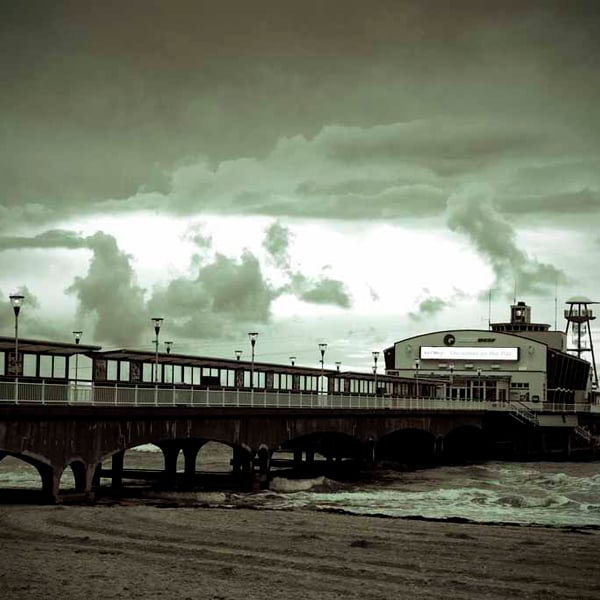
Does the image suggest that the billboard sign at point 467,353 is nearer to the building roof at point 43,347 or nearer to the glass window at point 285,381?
the glass window at point 285,381

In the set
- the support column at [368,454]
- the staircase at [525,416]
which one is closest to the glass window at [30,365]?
the support column at [368,454]

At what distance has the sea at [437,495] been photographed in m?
47.4

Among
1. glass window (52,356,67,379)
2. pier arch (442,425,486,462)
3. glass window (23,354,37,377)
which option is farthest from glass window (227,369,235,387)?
pier arch (442,425,486,462)

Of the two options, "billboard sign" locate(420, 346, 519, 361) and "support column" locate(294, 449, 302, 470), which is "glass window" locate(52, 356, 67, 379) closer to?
"support column" locate(294, 449, 302, 470)

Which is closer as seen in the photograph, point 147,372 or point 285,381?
point 147,372

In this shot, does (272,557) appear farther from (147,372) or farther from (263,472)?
(147,372)

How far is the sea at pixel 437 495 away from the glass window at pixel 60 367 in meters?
7.15

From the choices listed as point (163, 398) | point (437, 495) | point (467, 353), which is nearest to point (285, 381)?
point (437, 495)

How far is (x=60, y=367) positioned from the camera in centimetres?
4719

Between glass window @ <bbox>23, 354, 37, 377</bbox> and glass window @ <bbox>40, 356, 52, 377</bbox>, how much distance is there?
297 millimetres

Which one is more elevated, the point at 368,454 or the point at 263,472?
the point at 368,454

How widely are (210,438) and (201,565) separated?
75.5ft

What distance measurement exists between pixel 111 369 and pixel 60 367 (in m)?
5.96

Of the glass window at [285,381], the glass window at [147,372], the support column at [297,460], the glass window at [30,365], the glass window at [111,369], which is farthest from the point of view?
the glass window at [285,381]
